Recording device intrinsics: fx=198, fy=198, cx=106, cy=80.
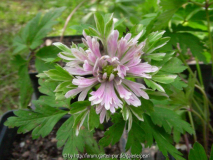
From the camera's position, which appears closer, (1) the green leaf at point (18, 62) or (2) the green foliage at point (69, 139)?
(2) the green foliage at point (69, 139)

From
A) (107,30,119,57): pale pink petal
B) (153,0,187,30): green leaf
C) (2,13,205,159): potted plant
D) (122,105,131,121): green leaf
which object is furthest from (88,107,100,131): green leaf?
(153,0,187,30): green leaf

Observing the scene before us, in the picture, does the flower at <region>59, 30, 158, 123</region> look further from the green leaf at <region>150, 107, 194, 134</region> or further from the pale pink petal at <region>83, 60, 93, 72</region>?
the green leaf at <region>150, 107, 194, 134</region>

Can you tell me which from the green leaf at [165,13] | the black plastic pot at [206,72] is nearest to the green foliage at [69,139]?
the green leaf at [165,13]

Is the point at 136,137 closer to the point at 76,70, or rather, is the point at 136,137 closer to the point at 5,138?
the point at 76,70

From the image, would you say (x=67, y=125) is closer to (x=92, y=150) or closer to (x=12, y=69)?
(x=92, y=150)

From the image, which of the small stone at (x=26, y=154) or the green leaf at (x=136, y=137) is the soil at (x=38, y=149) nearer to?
the small stone at (x=26, y=154)

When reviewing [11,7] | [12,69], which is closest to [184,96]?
[12,69]
